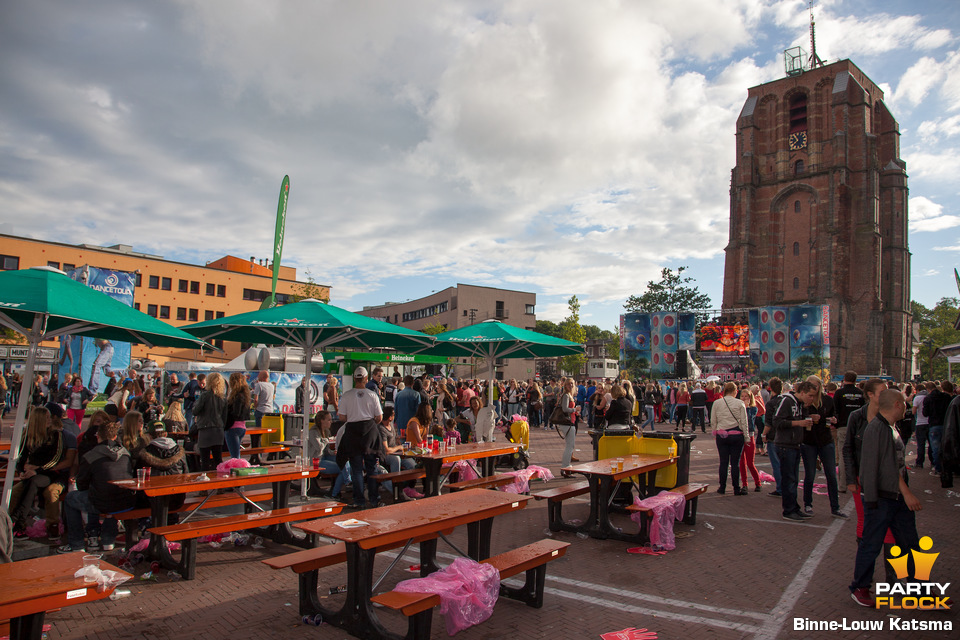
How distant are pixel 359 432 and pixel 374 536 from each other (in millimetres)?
4099

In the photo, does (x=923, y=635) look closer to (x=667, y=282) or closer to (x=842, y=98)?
(x=842, y=98)

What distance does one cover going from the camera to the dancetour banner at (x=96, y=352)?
764 inches

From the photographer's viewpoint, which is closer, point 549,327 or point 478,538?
point 478,538

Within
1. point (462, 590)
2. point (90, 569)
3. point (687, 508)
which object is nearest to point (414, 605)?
point (462, 590)

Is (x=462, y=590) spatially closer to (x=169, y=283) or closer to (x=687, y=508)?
(x=687, y=508)

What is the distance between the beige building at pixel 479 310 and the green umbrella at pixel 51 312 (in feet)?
175

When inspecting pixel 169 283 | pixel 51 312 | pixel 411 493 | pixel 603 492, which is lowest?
pixel 411 493

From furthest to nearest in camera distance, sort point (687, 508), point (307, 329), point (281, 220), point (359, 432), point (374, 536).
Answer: point (281, 220) < point (307, 329) < point (359, 432) < point (687, 508) < point (374, 536)

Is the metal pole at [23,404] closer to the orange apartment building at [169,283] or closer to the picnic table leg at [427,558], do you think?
the picnic table leg at [427,558]

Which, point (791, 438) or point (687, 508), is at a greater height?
point (791, 438)

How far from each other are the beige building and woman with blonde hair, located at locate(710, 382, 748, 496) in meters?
49.8

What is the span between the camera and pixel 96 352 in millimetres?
19938

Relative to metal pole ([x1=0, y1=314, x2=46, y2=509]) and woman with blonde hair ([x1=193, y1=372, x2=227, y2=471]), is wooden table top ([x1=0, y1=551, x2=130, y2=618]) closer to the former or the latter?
metal pole ([x1=0, y1=314, x2=46, y2=509])

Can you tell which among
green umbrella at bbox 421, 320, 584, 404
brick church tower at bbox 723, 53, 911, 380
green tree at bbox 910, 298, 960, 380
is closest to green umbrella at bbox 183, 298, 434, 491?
green umbrella at bbox 421, 320, 584, 404
